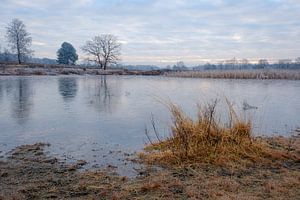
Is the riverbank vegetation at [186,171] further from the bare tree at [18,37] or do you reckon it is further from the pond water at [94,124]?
the bare tree at [18,37]

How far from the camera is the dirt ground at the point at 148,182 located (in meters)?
4.23

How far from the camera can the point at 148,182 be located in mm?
4750

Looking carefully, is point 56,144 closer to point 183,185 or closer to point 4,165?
point 4,165

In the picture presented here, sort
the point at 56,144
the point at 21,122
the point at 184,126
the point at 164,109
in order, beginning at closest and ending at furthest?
the point at 184,126, the point at 56,144, the point at 21,122, the point at 164,109

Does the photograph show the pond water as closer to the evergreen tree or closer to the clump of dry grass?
the clump of dry grass

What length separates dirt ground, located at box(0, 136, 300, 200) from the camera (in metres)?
4.23

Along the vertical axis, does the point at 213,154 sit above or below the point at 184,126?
below

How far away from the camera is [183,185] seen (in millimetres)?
4641

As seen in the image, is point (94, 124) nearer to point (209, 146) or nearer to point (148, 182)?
point (209, 146)

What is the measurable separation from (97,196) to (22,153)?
2.80 meters

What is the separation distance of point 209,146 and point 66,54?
70038mm

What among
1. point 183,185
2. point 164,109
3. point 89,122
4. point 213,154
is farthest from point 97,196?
point 164,109

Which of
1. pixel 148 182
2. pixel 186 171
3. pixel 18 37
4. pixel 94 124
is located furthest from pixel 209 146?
pixel 18 37

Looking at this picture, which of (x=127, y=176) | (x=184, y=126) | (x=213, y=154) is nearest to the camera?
(x=127, y=176)
